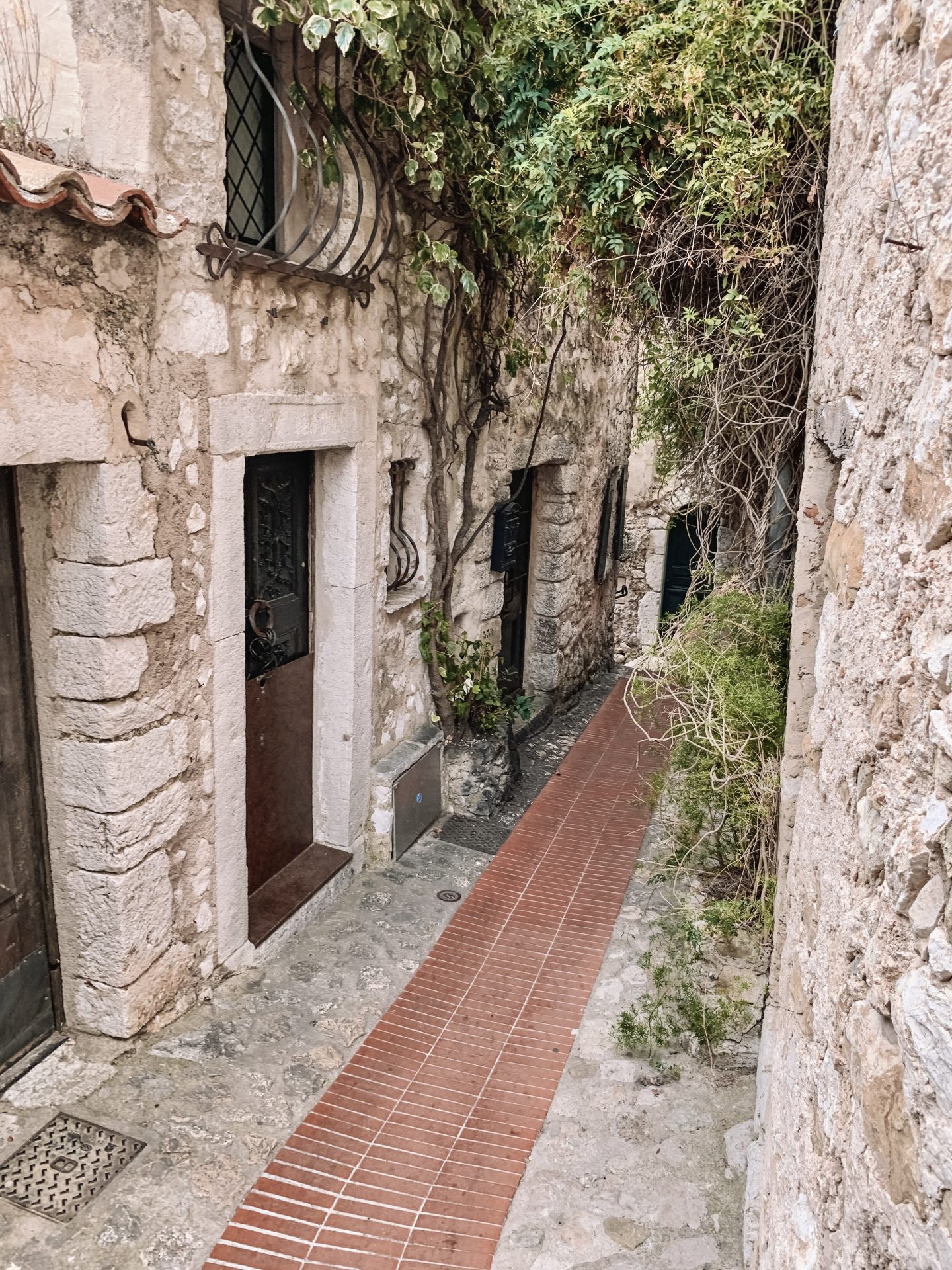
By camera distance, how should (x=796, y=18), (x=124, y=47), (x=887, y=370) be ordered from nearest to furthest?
(x=887, y=370), (x=124, y=47), (x=796, y=18)

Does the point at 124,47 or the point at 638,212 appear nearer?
the point at 124,47

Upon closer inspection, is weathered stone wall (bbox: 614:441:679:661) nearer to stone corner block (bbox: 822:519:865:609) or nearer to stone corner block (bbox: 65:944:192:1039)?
stone corner block (bbox: 65:944:192:1039)

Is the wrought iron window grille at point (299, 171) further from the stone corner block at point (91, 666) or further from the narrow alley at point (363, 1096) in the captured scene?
the narrow alley at point (363, 1096)

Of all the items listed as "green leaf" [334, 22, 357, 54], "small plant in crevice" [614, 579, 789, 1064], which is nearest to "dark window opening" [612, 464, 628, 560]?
"small plant in crevice" [614, 579, 789, 1064]

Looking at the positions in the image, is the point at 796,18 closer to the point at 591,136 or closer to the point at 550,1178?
the point at 591,136

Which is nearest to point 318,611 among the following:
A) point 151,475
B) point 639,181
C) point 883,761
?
point 151,475

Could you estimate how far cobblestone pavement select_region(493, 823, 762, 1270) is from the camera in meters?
2.81

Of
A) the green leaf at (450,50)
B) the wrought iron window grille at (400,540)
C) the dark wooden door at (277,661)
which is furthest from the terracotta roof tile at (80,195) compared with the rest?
the wrought iron window grille at (400,540)

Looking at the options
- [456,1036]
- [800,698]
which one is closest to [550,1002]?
[456,1036]

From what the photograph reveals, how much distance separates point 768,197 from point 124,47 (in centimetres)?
251

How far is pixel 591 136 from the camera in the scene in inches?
165

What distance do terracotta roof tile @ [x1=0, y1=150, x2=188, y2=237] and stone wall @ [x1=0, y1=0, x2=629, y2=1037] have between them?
0.38 feet

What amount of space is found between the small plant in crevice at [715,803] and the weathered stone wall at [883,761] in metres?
1.49

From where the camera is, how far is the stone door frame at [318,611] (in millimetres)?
3621
